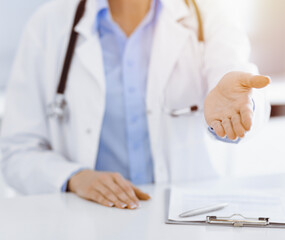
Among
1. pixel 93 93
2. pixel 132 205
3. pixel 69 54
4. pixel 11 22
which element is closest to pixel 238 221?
pixel 132 205

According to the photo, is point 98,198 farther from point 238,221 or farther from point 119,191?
point 238,221

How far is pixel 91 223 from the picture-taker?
823mm

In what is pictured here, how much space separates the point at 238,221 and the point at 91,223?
0.28 meters

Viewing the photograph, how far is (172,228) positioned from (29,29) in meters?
0.83

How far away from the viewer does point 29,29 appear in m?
1.31

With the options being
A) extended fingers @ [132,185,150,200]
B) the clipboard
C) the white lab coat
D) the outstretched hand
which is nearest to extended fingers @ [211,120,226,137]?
the outstretched hand

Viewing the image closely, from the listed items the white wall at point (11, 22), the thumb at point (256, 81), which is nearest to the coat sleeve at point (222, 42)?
the thumb at point (256, 81)

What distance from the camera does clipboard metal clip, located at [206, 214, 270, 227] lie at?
2.52ft

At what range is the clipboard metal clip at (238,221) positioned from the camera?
2.52 ft

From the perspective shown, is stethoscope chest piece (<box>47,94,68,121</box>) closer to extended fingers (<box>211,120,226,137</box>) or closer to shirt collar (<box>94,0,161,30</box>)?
shirt collar (<box>94,0,161,30</box>)

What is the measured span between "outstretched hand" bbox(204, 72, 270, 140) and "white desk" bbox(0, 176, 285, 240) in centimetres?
18

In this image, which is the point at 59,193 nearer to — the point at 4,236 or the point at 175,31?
the point at 4,236

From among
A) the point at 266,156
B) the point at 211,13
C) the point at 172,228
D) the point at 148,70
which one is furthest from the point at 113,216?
the point at 266,156

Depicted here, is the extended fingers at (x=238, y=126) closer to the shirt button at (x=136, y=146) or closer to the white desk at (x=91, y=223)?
the white desk at (x=91, y=223)
